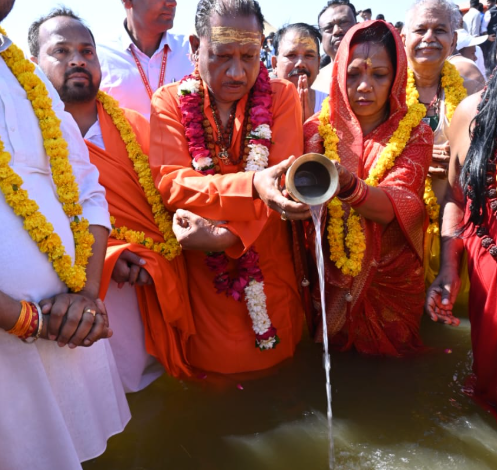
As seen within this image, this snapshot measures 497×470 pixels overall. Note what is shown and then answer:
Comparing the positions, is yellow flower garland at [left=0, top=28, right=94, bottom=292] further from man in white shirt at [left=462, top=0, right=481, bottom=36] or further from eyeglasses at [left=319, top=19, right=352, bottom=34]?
man in white shirt at [left=462, top=0, right=481, bottom=36]

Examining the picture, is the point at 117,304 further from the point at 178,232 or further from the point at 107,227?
the point at 107,227

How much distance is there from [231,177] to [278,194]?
357 millimetres

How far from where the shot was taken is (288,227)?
358 cm

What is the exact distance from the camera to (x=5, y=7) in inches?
80.3

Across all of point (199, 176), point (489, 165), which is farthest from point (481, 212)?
point (199, 176)

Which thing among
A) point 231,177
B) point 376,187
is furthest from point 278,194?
point 376,187

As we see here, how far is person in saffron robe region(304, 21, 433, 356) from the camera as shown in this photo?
329 centimetres

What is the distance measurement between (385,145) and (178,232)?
136 cm

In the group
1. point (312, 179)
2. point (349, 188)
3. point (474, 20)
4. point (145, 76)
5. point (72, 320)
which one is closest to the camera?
point (72, 320)

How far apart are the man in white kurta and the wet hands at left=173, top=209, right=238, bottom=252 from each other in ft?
2.45

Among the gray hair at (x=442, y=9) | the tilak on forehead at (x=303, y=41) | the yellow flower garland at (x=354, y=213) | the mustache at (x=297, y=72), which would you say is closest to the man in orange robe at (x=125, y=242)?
the yellow flower garland at (x=354, y=213)

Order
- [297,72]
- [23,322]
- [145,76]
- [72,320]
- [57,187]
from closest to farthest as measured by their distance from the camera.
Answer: [23,322]
[72,320]
[57,187]
[145,76]
[297,72]

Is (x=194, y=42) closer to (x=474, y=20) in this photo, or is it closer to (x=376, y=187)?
(x=376, y=187)

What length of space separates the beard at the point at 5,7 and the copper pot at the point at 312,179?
1280 millimetres
